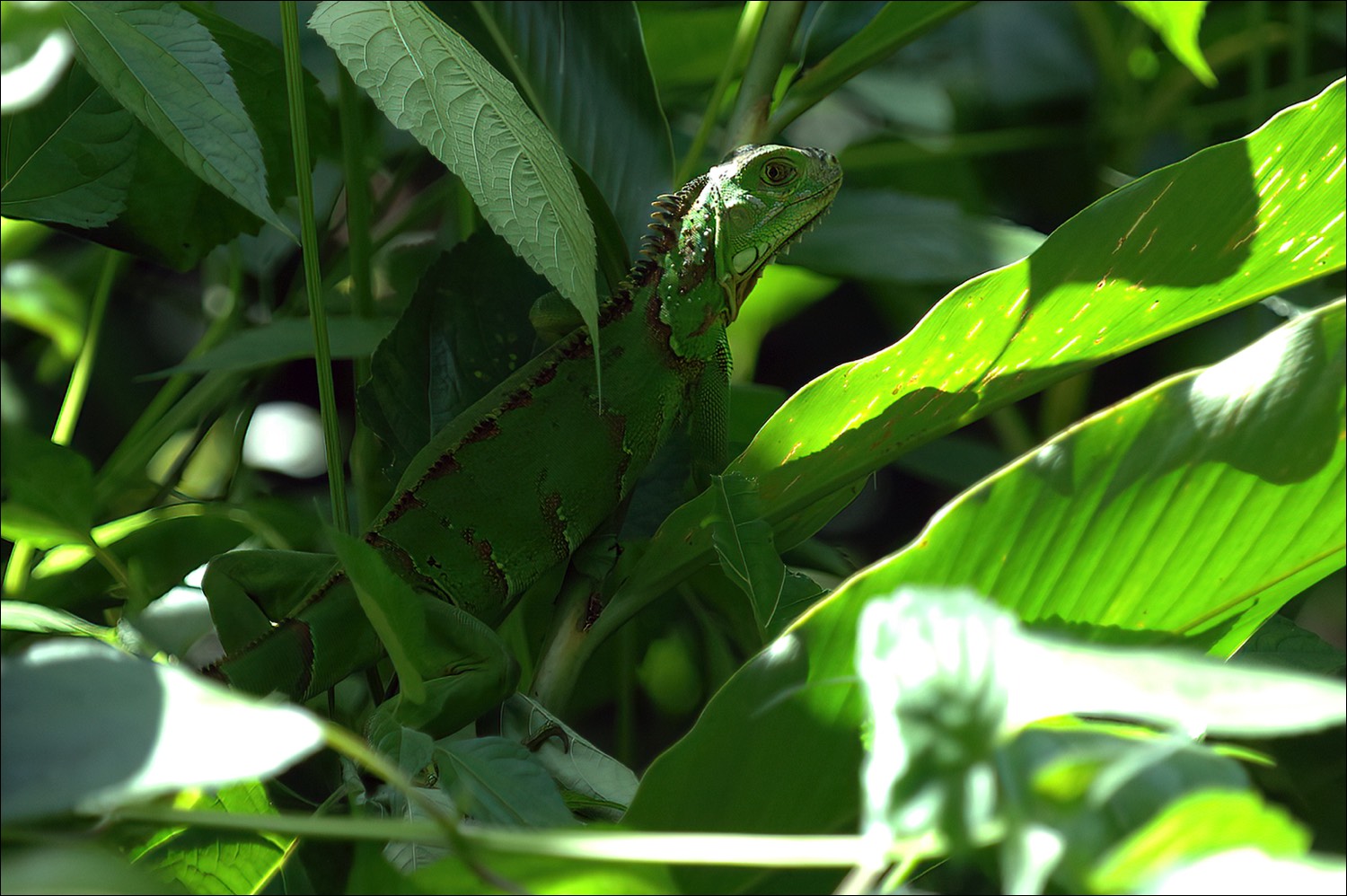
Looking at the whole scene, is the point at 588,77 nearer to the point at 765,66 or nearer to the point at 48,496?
the point at 765,66

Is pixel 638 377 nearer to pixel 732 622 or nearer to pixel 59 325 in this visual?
pixel 732 622

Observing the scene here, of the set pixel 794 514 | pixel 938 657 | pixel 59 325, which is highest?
pixel 59 325

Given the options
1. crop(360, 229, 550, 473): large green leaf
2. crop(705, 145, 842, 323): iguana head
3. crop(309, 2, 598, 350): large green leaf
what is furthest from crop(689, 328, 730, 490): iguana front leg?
crop(309, 2, 598, 350): large green leaf

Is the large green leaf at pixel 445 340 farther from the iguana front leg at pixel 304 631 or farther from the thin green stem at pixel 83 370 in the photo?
the thin green stem at pixel 83 370

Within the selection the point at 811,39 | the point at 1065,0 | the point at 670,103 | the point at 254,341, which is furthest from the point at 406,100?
the point at 1065,0

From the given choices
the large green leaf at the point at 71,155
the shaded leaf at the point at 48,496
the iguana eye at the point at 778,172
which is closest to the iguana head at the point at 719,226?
the iguana eye at the point at 778,172

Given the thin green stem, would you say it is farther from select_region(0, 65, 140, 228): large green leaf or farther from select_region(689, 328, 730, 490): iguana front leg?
select_region(689, 328, 730, 490): iguana front leg

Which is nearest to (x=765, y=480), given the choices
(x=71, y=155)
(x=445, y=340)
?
(x=445, y=340)
